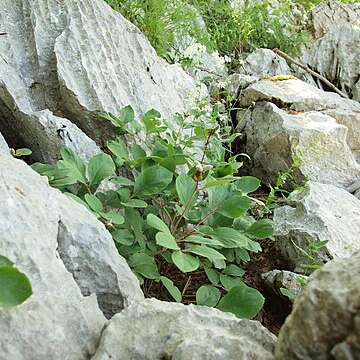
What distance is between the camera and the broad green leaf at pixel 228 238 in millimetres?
1924

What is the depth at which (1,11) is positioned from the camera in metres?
2.86

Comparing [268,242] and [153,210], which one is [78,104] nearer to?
[153,210]

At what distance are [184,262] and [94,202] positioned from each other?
1.44 feet

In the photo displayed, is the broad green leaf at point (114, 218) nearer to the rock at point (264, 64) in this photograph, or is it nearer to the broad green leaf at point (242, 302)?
the broad green leaf at point (242, 302)

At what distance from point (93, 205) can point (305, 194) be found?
4.49 ft

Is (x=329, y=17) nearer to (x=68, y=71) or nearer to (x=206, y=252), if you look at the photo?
(x=68, y=71)

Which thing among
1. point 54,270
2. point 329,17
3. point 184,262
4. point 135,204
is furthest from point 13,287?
point 329,17

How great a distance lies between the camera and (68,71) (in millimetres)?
2678

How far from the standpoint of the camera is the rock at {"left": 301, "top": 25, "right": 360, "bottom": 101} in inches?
224

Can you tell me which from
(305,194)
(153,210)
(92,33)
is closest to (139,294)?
(153,210)

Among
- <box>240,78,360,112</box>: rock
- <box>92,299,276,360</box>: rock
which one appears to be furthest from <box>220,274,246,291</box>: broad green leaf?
<box>240,78,360,112</box>: rock

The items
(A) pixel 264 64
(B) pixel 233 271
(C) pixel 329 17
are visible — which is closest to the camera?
(B) pixel 233 271

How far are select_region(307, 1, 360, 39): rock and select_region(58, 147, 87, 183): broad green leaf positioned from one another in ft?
18.4

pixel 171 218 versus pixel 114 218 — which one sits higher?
pixel 114 218
